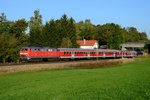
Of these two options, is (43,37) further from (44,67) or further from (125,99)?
(125,99)

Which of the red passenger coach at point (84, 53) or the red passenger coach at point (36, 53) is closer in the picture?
the red passenger coach at point (36, 53)

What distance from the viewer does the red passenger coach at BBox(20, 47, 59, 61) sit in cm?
5941

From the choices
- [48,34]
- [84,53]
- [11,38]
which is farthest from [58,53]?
[48,34]

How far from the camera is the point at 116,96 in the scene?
15633mm

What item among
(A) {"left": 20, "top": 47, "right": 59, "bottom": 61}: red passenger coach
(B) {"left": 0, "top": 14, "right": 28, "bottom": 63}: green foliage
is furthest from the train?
(B) {"left": 0, "top": 14, "right": 28, "bottom": 63}: green foliage

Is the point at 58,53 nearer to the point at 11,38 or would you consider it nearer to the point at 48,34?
the point at 11,38

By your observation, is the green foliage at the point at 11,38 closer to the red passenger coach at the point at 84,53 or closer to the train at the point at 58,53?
the train at the point at 58,53

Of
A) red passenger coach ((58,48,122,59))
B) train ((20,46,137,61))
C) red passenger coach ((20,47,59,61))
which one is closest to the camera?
red passenger coach ((20,47,59,61))

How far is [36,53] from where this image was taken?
61.2 meters

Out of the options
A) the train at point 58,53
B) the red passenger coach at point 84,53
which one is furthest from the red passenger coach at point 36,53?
the red passenger coach at point 84,53

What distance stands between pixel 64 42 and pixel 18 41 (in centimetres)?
4209

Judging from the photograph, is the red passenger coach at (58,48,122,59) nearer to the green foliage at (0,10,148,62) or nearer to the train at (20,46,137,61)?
the train at (20,46,137,61)

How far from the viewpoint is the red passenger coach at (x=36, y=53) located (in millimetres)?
59406

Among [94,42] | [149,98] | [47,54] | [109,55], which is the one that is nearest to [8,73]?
[149,98]
